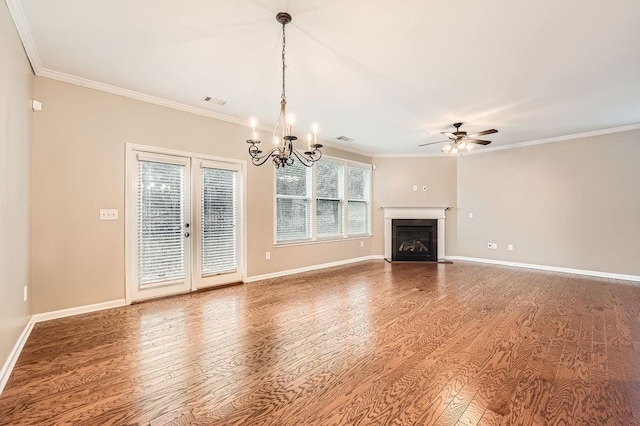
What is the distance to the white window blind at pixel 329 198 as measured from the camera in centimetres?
629

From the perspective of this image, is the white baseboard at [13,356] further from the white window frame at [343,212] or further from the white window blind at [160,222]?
the white window frame at [343,212]

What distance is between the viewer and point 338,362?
235cm

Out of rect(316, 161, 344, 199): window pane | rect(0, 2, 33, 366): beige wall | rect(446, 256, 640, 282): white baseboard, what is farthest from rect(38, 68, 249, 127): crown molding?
rect(446, 256, 640, 282): white baseboard

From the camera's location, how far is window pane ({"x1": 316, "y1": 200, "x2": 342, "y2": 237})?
6312 millimetres

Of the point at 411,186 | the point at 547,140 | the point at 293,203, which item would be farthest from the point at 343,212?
the point at 547,140

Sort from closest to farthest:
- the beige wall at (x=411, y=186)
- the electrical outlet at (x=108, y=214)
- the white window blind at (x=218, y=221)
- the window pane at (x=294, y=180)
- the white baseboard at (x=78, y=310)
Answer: the white baseboard at (x=78, y=310)
the electrical outlet at (x=108, y=214)
the white window blind at (x=218, y=221)
the window pane at (x=294, y=180)
the beige wall at (x=411, y=186)

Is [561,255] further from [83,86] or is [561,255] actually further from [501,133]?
[83,86]

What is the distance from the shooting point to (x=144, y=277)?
13.0 ft

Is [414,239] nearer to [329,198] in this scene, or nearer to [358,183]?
[358,183]

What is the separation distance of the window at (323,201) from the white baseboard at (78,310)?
2.62 m

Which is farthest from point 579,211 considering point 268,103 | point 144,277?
point 144,277

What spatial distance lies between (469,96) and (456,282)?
2956 millimetres

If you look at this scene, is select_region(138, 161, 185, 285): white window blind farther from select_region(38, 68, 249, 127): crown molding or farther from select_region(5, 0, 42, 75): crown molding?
select_region(5, 0, 42, 75): crown molding

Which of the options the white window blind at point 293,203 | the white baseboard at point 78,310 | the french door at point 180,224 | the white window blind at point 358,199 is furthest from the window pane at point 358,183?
the white baseboard at point 78,310
